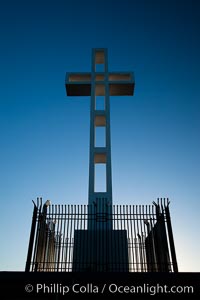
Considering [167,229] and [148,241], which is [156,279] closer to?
[167,229]

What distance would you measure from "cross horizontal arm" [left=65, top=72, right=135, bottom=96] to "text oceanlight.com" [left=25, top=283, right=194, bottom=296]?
43.8ft

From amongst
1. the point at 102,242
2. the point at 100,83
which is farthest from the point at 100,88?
the point at 102,242

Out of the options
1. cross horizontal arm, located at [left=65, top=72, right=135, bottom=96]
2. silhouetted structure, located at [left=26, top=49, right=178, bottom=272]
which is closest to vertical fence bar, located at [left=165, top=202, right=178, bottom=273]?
silhouetted structure, located at [left=26, top=49, right=178, bottom=272]

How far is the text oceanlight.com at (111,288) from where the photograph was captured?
26.3ft

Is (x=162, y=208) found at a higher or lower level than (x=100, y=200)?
lower

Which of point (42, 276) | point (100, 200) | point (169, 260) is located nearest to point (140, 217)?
point (169, 260)

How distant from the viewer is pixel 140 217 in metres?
11.0

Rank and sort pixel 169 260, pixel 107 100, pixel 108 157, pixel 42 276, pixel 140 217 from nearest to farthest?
pixel 42 276 < pixel 169 260 < pixel 140 217 < pixel 108 157 < pixel 107 100

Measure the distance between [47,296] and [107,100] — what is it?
1211 cm

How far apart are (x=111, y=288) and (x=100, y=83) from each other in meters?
13.5

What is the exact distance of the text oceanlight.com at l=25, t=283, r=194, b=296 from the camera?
8.02 m

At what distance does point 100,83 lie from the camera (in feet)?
61.0

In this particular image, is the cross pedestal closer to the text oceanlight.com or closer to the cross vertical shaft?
the cross vertical shaft

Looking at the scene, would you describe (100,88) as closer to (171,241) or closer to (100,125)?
(100,125)
